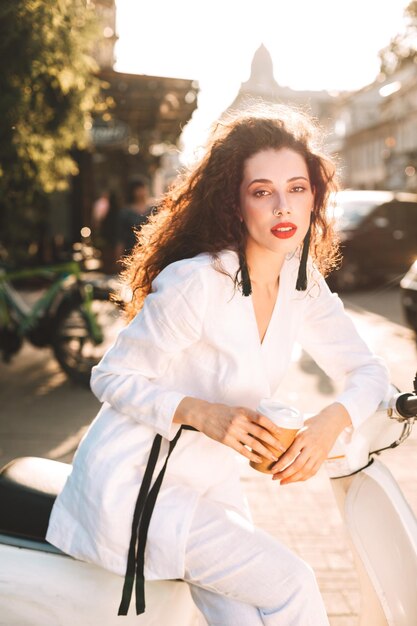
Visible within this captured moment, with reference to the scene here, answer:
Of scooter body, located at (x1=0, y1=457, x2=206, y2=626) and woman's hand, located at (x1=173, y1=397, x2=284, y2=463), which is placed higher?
woman's hand, located at (x1=173, y1=397, x2=284, y2=463)

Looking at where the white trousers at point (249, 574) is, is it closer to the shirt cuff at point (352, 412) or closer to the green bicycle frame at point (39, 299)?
the shirt cuff at point (352, 412)

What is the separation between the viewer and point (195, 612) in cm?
200

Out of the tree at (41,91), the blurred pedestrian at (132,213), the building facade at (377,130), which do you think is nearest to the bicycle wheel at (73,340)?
the tree at (41,91)

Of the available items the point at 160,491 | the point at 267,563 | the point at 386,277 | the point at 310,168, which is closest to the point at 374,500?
the point at 267,563

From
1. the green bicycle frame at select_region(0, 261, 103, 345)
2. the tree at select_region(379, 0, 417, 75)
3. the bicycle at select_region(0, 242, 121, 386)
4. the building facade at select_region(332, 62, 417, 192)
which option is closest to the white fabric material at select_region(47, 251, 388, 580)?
the bicycle at select_region(0, 242, 121, 386)

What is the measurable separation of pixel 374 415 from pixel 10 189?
4795mm

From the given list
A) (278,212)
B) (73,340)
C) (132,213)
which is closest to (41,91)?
(73,340)

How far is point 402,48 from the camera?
14391 millimetres

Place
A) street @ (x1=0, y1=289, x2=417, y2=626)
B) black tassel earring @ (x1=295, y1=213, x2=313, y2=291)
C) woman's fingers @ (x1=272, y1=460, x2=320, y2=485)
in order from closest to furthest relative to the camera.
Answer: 1. woman's fingers @ (x1=272, y1=460, x2=320, y2=485)
2. black tassel earring @ (x1=295, y1=213, x2=313, y2=291)
3. street @ (x1=0, y1=289, x2=417, y2=626)

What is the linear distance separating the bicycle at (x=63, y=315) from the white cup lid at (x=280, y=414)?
549cm

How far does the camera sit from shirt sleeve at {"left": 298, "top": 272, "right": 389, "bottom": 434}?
6.74 ft

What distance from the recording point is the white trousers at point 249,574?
5.55 feet

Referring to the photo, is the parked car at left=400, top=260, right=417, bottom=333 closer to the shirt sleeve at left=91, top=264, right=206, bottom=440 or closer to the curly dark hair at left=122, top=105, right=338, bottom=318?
the curly dark hair at left=122, top=105, right=338, bottom=318

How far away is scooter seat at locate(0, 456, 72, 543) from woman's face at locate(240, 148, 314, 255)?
799 millimetres
